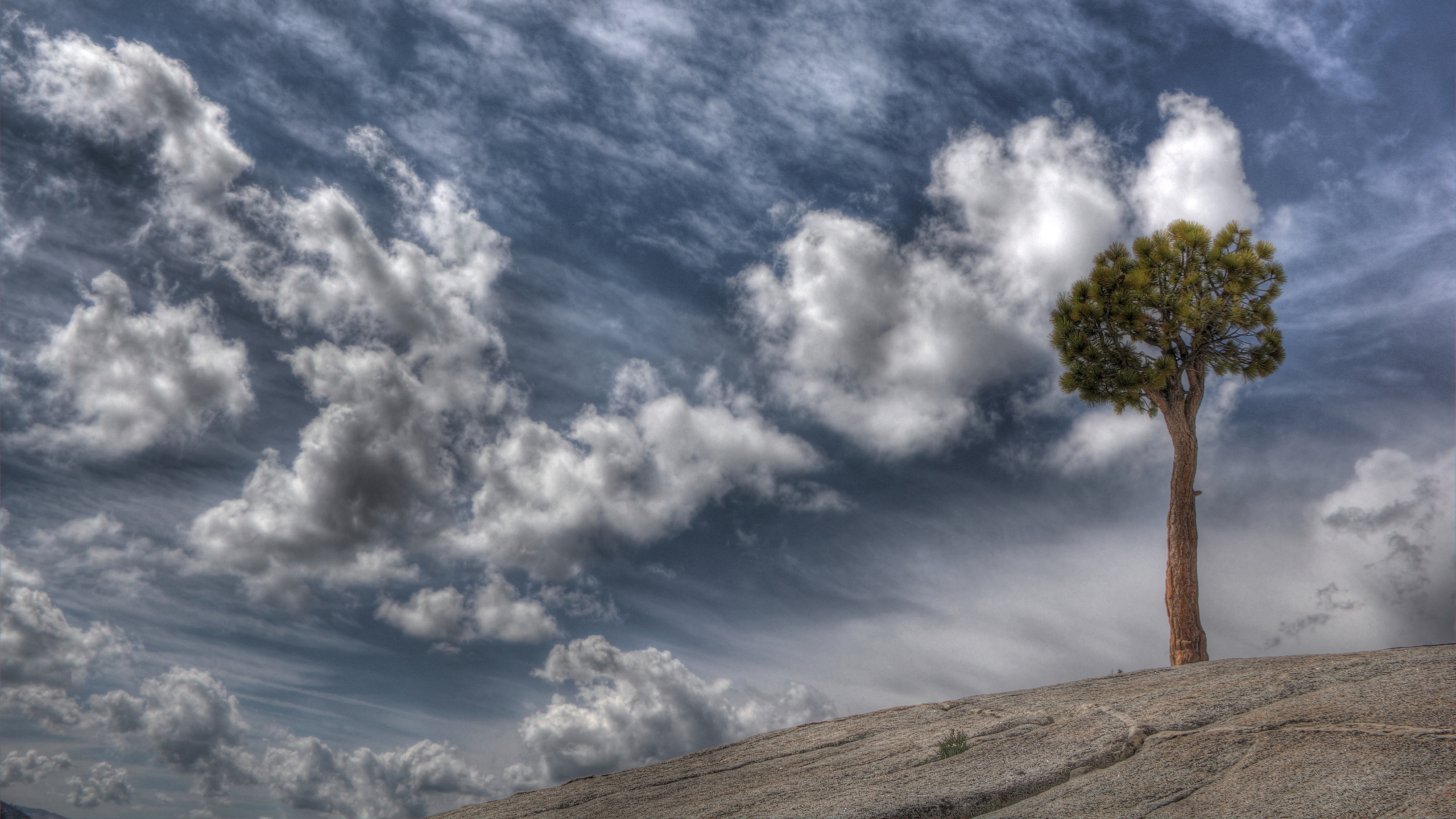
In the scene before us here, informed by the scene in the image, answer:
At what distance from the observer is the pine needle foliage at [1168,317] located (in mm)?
25188

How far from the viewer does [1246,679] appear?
1360 cm

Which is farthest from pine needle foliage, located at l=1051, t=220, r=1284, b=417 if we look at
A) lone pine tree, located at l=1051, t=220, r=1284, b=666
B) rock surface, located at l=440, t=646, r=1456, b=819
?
rock surface, located at l=440, t=646, r=1456, b=819

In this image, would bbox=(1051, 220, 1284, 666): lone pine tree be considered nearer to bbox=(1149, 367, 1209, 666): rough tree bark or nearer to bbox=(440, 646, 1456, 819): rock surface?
bbox=(1149, 367, 1209, 666): rough tree bark

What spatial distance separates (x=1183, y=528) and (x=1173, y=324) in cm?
623

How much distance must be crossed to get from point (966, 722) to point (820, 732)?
135 inches

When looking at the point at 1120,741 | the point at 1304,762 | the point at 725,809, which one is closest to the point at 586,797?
the point at 725,809

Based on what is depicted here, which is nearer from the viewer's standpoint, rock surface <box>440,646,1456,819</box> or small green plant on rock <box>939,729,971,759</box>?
rock surface <box>440,646,1456,819</box>

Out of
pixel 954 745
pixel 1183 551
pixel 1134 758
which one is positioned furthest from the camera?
pixel 1183 551

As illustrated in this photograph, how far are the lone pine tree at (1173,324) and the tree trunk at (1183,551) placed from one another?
5cm

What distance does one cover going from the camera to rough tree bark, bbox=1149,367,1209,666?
898 inches

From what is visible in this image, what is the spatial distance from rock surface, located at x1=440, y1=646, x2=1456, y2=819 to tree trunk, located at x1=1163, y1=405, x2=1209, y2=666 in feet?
21.8

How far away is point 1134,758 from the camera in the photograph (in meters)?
11.1

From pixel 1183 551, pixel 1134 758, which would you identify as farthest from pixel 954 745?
pixel 1183 551

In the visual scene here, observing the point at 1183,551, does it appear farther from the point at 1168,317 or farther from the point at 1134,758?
the point at 1134,758
